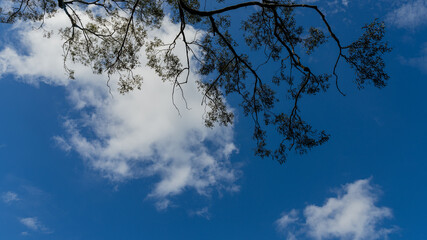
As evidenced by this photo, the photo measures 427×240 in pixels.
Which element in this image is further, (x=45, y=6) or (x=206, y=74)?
(x=45, y=6)

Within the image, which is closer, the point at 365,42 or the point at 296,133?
the point at 365,42

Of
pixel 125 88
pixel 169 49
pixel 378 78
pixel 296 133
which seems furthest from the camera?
pixel 125 88

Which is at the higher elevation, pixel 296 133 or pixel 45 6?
pixel 45 6

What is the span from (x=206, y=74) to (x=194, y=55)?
2.96ft

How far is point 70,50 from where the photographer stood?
9219mm

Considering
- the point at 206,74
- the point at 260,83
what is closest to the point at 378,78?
the point at 260,83

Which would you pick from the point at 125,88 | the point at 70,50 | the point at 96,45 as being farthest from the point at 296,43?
the point at 70,50

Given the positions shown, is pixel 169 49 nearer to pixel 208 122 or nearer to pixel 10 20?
pixel 208 122

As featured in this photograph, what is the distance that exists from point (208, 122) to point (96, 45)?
4726 mm

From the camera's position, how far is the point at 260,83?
775 cm

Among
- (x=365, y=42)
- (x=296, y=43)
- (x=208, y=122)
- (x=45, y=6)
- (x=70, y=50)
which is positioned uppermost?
(x=45, y=6)

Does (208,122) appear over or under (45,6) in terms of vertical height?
under

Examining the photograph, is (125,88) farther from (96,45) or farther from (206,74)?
(206,74)

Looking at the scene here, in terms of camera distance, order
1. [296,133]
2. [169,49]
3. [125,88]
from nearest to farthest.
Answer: [296,133] < [169,49] < [125,88]
